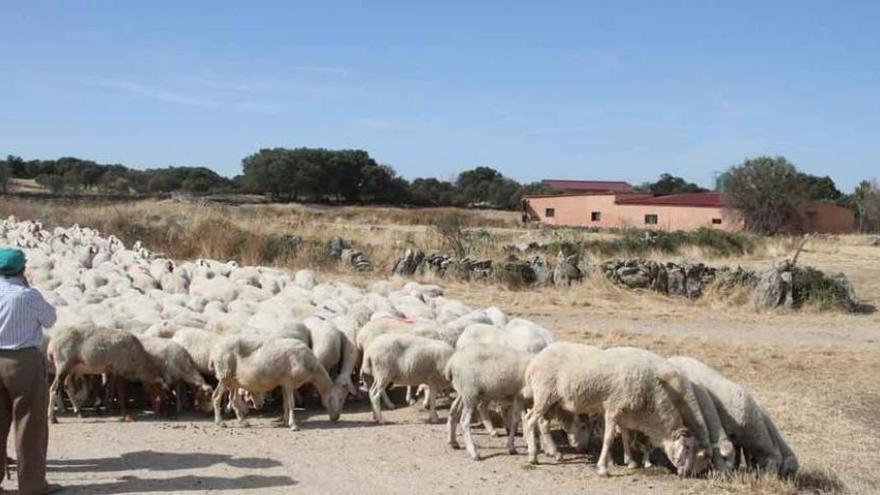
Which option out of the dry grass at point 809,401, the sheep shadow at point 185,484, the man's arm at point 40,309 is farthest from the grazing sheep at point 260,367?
the dry grass at point 809,401

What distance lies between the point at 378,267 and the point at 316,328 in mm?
14501

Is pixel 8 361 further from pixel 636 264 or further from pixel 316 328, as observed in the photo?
pixel 636 264

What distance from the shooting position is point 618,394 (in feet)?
25.2

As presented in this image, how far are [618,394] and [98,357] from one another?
215 inches

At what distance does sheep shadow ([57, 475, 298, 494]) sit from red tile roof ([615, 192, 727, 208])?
44.4 m

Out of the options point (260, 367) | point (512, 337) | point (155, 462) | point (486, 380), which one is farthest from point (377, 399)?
point (155, 462)

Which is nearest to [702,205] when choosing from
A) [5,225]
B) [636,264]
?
[636,264]

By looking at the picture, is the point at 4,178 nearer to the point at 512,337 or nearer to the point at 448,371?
the point at 512,337

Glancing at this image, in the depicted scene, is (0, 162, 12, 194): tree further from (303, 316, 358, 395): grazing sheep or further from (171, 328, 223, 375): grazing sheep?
(303, 316, 358, 395): grazing sheep

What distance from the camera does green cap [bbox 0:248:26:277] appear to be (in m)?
6.84

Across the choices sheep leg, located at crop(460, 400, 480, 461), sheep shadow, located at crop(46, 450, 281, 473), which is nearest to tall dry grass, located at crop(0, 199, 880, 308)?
sheep leg, located at crop(460, 400, 480, 461)

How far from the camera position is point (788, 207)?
153 feet

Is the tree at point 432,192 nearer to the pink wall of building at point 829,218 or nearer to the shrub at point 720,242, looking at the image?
the pink wall of building at point 829,218

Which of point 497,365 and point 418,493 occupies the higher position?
point 497,365
